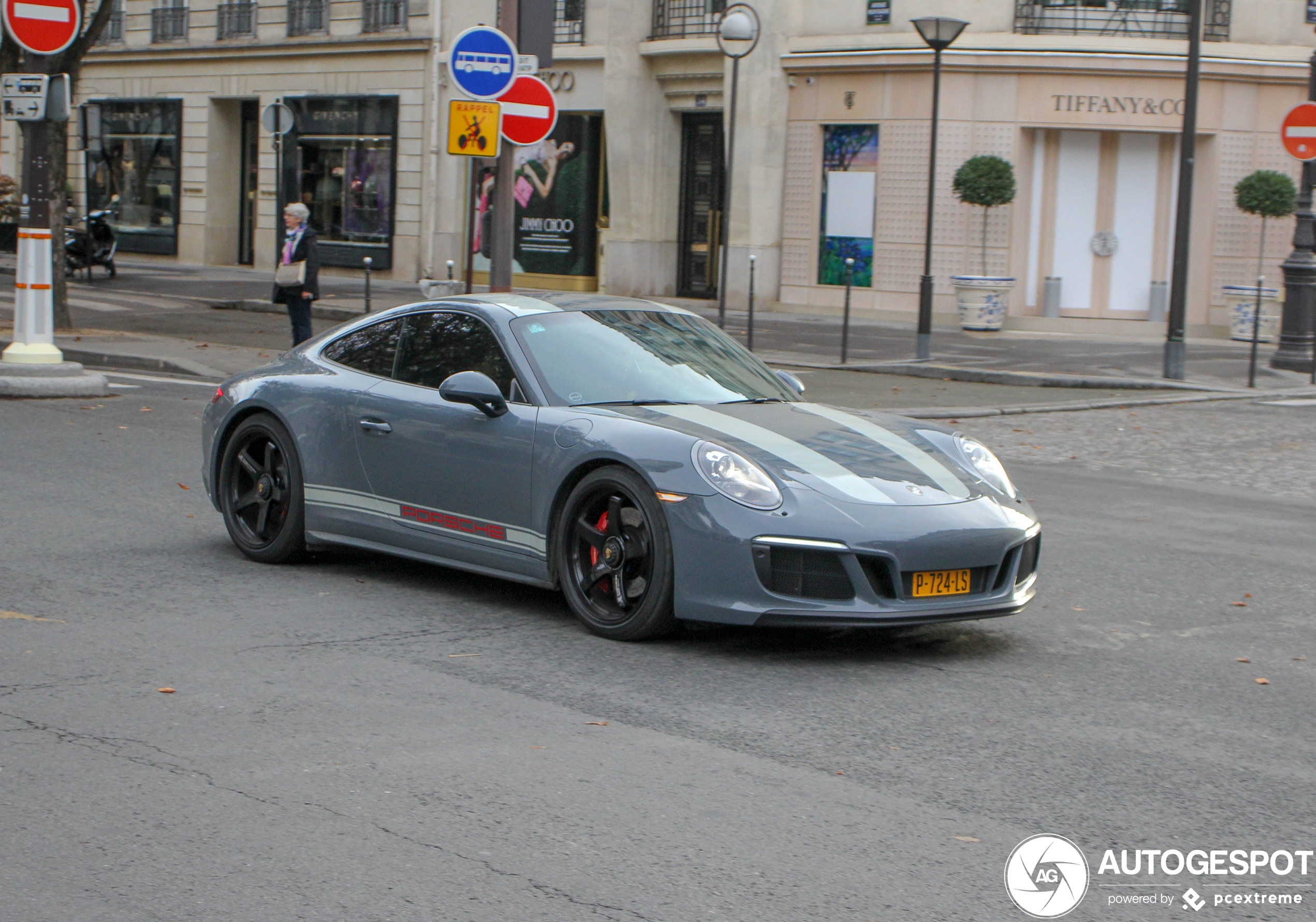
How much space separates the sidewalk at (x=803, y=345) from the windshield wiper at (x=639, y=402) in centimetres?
758

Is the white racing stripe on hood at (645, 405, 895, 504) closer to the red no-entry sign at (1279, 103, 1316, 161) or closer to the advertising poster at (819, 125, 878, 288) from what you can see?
the red no-entry sign at (1279, 103, 1316, 161)

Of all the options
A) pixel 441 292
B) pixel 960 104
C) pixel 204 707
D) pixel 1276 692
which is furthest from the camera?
pixel 960 104

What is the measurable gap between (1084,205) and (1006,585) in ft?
73.3

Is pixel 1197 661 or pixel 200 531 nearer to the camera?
pixel 1197 661

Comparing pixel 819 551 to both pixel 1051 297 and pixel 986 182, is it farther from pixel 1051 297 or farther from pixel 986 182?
pixel 1051 297

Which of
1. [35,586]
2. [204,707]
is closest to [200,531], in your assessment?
[35,586]

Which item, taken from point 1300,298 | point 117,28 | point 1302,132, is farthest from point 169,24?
point 1300,298

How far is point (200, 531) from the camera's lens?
27.1ft

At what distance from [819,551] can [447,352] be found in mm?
2128

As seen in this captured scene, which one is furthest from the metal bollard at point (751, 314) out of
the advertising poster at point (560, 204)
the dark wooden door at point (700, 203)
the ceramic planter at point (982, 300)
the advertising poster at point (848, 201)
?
the advertising poster at point (560, 204)

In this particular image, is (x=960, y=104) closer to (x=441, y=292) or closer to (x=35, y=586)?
(x=441, y=292)

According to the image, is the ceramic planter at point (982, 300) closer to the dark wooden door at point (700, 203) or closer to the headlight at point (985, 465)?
the dark wooden door at point (700, 203)

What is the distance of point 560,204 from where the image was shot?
32312mm

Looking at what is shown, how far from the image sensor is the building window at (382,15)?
112ft
